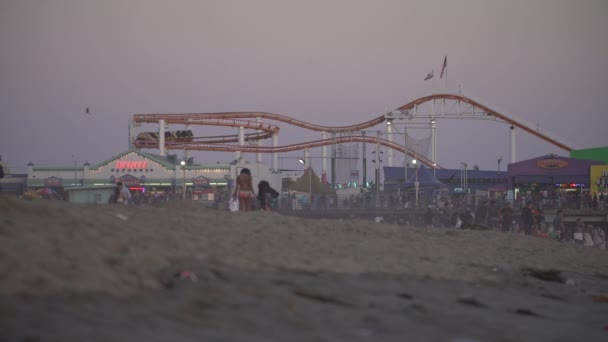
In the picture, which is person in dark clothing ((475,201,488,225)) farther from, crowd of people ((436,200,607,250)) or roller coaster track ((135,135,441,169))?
roller coaster track ((135,135,441,169))

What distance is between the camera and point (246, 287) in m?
6.67

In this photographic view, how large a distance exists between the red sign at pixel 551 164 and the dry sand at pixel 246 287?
1098 inches

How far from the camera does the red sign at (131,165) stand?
4606 centimetres

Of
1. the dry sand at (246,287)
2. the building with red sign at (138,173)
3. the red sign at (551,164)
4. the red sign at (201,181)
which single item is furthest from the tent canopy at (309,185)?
the dry sand at (246,287)

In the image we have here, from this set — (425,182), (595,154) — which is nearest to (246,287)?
(425,182)

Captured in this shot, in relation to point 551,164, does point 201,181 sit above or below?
below

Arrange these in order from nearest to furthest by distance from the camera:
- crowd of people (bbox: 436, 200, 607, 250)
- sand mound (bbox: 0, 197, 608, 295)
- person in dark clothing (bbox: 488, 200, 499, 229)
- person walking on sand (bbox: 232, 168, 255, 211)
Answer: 1. sand mound (bbox: 0, 197, 608, 295)
2. person walking on sand (bbox: 232, 168, 255, 211)
3. crowd of people (bbox: 436, 200, 607, 250)
4. person in dark clothing (bbox: 488, 200, 499, 229)

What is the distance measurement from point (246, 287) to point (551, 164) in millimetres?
34522

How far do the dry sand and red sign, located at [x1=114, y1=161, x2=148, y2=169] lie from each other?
117 ft

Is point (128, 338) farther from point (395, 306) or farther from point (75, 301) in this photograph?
point (395, 306)

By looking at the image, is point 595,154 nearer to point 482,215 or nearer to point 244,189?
point 482,215

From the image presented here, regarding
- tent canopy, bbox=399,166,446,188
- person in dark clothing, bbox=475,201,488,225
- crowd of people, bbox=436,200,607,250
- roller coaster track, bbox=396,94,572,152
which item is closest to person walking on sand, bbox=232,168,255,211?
crowd of people, bbox=436,200,607,250

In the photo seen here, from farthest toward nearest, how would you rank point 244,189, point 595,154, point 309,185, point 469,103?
point 469,103 → point 595,154 → point 309,185 → point 244,189

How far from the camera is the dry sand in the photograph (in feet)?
17.6
